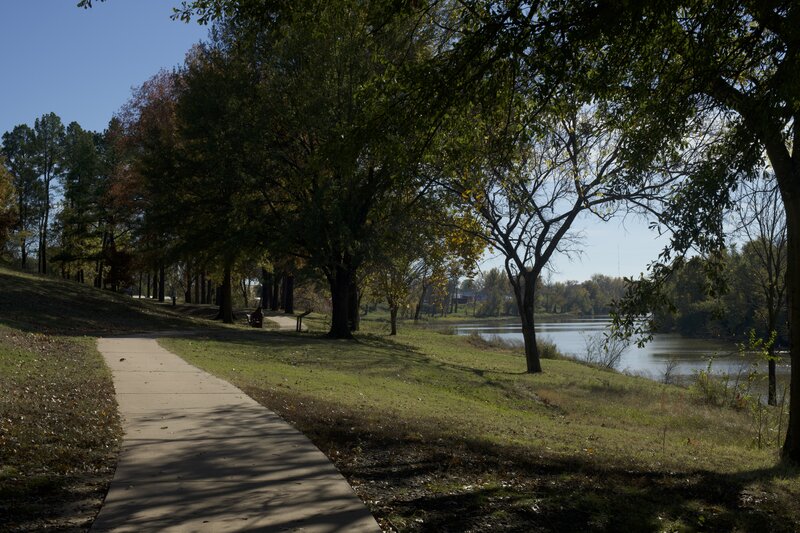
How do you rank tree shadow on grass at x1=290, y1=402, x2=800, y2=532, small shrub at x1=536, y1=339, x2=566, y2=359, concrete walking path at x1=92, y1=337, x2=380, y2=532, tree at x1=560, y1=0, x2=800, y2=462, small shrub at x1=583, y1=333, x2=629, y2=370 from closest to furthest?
concrete walking path at x1=92, y1=337, x2=380, y2=532, tree shadow on grass at x1=290, y1=402, x2=800, y2=532, tree at x1=560, y1=0, x2=800, y2=462, small shrub at x1=583, y1=333, x2=629, y2=370, small shrub at x1=536, y1=339, x2=566, y2=359

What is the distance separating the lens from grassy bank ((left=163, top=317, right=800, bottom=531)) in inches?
233

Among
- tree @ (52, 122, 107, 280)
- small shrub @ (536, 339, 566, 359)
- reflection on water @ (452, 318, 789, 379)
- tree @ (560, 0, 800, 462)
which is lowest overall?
reflection on water @ (452, 318, 789, 379)

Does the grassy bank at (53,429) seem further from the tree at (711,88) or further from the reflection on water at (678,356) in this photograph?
the reflection on water at (678,356)

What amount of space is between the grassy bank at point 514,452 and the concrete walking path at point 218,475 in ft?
1.07

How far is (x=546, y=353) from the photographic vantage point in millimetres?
33031

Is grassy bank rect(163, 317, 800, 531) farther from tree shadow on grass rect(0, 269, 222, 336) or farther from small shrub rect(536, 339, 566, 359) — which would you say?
small shrub rect(536, 339, 566, 359)

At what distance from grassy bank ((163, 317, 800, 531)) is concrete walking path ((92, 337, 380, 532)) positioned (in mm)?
326

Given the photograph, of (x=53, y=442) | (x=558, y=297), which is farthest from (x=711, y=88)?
(x=558, y=297)

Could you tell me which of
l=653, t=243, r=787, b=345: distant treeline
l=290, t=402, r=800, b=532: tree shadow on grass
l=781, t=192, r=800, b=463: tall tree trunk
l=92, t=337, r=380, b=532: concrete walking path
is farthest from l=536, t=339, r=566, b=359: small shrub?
l=290, t=402, r=800, b=532: tree shadow on grass

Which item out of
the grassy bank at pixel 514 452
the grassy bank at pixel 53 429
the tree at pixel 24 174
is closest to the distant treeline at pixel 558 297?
the tree at pixel 24 174

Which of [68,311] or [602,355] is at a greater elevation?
[68,311]

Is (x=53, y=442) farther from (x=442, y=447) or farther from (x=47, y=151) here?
(x=47, y=151)

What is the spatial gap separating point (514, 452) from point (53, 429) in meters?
4.95

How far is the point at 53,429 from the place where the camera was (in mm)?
7535
